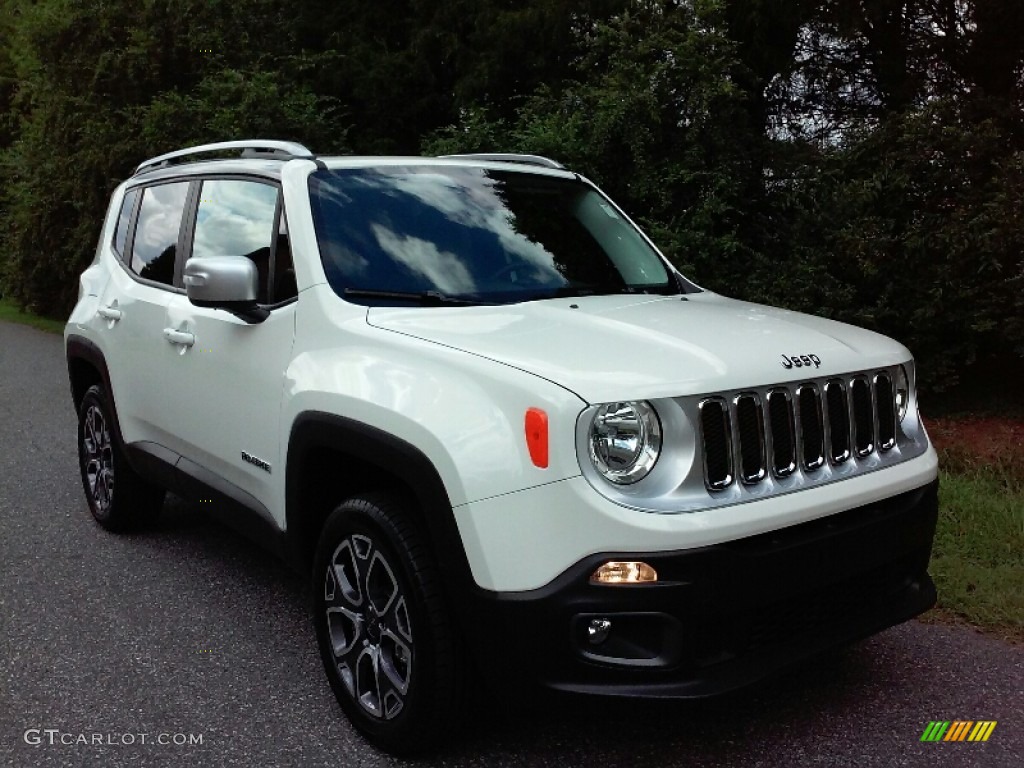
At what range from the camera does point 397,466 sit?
303 centimetres

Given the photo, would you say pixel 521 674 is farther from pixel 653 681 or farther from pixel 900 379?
pixel 900 379

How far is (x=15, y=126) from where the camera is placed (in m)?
27.8

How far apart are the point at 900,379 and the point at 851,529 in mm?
722

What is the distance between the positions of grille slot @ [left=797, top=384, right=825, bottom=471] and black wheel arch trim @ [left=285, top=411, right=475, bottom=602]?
3.43ft

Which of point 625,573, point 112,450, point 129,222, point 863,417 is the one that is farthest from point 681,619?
point 129,222

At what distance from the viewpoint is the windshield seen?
371cm

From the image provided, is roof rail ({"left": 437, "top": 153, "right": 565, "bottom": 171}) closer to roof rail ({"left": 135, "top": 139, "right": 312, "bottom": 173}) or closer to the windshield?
the windshield

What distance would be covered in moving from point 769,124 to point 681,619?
8744mm

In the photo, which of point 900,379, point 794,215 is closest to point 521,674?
point 900,379

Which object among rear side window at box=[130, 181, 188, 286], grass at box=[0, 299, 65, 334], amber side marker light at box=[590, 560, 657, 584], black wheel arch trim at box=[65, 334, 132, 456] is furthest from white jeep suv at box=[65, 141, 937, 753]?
grass at box=[0, 299, 65, 334]

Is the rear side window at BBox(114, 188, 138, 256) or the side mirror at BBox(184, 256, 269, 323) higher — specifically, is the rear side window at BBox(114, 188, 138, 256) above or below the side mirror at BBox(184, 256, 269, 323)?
below

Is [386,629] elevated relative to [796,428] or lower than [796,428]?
lower

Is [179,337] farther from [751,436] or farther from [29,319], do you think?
[29,319]

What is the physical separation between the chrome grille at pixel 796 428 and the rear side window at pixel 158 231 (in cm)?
289
